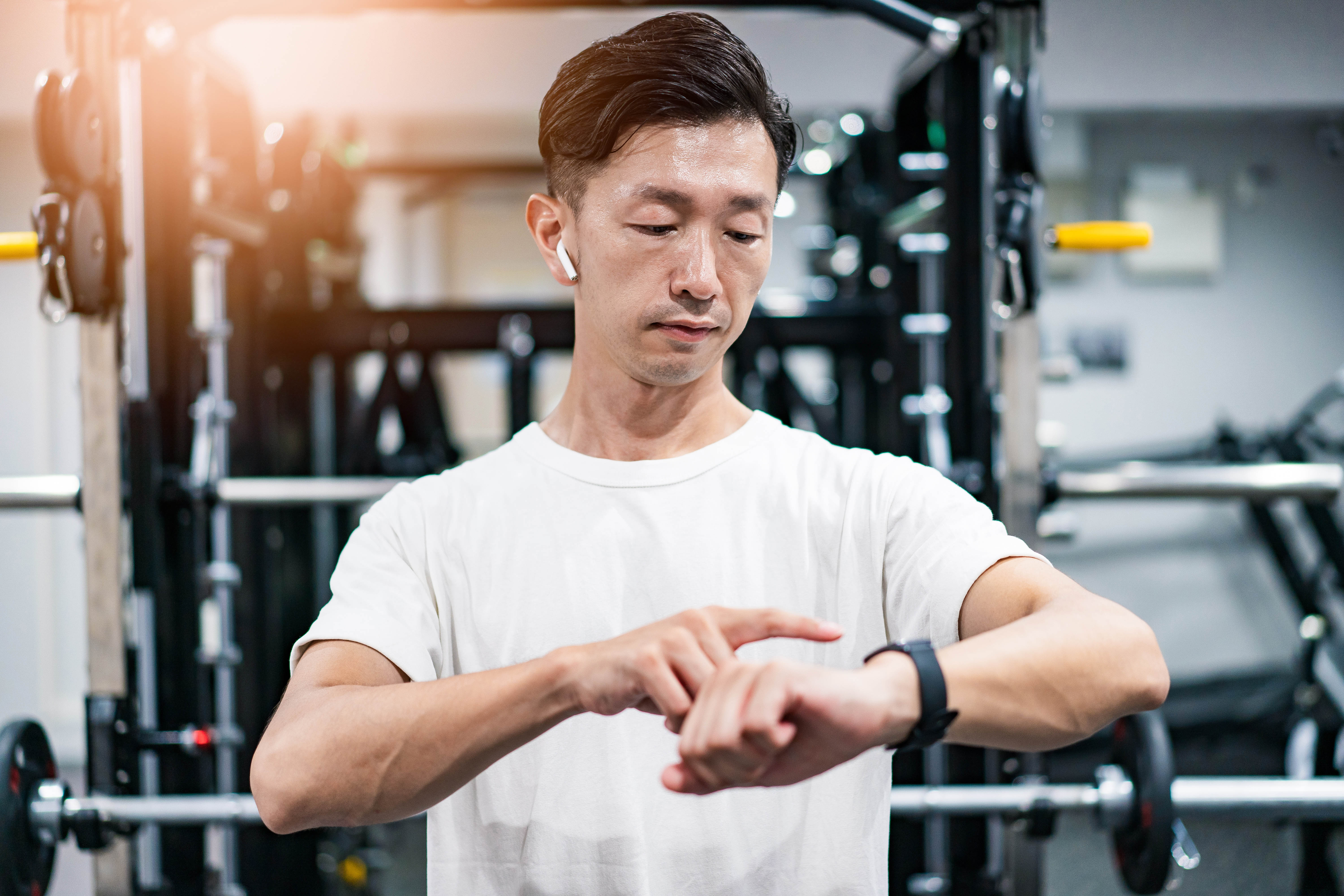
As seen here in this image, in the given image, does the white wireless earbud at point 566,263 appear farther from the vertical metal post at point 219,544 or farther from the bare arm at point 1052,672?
the vertical metal post at point 219,544

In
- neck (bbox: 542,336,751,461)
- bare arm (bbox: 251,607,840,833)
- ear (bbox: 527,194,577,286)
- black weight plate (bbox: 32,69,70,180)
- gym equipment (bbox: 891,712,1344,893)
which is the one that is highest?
black weight plate (bbox: 32,69,70,180)

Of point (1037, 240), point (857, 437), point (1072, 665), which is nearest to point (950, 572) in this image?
point (1072, 665)

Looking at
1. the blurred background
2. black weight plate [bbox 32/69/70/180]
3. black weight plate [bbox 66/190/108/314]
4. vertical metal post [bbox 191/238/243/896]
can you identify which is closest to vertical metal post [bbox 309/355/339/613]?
the blurred background

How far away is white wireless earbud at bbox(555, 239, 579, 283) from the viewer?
1.10 metres

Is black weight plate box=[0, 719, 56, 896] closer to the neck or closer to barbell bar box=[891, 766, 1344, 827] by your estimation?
the neck

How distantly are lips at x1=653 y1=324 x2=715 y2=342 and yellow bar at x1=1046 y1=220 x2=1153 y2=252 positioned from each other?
3.26 ft

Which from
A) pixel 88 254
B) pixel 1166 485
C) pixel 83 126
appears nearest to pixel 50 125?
pixel 83 126

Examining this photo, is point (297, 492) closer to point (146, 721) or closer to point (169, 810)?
point (146, 721)

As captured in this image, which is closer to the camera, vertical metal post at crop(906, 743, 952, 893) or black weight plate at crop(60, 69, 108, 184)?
black weight plate at crop(60, 69, 108, 184)

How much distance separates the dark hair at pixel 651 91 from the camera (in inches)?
39.7

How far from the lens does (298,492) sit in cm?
211

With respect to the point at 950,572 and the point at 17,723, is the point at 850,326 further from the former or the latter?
the point at 17,723

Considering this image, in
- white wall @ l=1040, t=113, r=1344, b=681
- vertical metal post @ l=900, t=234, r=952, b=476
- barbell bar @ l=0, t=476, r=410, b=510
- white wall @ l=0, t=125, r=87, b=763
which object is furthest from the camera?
white wall @ l=1040, t=113, r=1344, b=681

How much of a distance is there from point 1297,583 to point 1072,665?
390 cm
